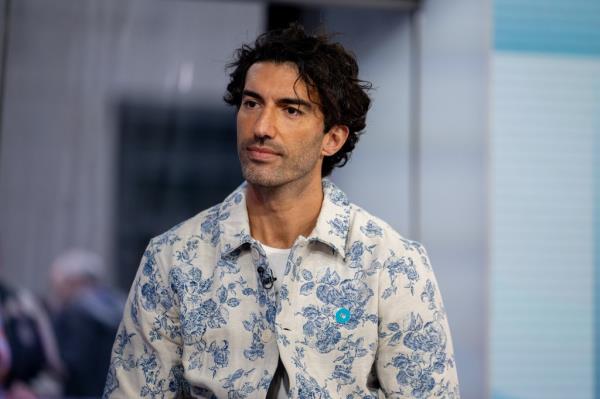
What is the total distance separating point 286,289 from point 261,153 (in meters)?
0.30

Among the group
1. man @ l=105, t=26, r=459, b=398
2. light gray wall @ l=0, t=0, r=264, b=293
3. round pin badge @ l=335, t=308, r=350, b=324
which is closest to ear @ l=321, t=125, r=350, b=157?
man @ l=105, t=26, r=459, b=398

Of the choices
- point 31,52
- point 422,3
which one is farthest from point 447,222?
point 31,52

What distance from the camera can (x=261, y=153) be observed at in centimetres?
200

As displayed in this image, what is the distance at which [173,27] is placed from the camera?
146 inches

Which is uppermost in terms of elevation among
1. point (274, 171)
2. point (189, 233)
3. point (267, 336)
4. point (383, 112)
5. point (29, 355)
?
point (383, 112)

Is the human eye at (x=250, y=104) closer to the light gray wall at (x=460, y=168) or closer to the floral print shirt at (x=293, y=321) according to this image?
the floral print shirt at (x=293, y=321)

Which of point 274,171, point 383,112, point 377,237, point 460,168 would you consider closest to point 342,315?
point 377,237

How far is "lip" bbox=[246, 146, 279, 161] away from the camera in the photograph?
200 centimetres

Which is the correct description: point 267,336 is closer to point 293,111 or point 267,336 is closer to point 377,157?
point 293,111

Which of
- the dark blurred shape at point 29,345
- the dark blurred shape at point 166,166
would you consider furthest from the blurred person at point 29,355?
the dark blurred shape at point 166,166

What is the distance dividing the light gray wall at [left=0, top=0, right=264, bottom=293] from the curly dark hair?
1445 mm

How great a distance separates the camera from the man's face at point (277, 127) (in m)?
2.00

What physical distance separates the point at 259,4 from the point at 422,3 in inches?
26.7

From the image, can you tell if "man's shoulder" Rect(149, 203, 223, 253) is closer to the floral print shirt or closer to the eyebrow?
the floral print shirt
